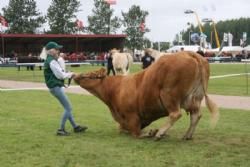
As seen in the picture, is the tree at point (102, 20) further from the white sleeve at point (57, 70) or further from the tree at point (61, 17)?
the white sleeve at point (57, 70)

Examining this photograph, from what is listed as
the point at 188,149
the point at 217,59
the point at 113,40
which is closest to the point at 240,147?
the point at 188,149

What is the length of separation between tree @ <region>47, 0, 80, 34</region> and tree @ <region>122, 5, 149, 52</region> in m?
10.6

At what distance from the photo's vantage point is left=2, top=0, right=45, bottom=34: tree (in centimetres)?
9488

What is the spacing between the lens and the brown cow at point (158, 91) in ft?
31.8

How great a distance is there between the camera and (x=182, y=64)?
9.64 m

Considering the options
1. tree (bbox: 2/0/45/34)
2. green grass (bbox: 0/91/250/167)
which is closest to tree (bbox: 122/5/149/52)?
tree (bbox: 2/0/45/34)

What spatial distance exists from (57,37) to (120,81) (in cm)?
4949

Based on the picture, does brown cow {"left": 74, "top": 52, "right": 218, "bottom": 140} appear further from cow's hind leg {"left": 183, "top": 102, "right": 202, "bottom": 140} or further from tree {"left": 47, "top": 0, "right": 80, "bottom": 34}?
tree {"left": 47, "top": 0, "right": 80, "bottom": 34}

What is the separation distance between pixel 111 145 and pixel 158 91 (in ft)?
4.29

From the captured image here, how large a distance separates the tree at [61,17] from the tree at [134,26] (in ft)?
34.9

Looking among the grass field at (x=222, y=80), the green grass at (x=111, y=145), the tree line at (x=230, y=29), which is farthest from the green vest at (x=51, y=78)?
the tree line at (x=230, y=29)

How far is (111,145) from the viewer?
9633 mm

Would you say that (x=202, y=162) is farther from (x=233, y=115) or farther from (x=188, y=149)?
(x=233, y=115)

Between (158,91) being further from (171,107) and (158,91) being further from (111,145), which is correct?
(111,145)
